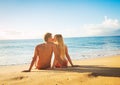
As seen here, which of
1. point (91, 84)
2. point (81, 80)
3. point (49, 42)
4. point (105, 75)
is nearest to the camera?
point (91, 84)

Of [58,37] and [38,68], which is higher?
[58,37]

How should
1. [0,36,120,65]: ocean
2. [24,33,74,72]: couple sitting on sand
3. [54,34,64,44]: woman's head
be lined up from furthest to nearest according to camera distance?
1. [0,36,120,65]: ocean
2. [54,34,64,44]: woman's head
3. [24,33,74,72]: couple sitting on sand

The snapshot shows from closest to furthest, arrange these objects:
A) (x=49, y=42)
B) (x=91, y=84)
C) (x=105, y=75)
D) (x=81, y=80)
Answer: (x=91, y=84)
(x=81, y=80)
(x=105, y=75)
(x=49, y=42)

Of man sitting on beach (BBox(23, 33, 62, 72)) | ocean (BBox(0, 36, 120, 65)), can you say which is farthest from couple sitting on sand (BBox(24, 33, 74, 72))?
ocean (BBox(0, 36, 120, 65))

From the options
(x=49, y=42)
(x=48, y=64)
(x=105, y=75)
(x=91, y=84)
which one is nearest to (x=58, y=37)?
(x=49, y=42)

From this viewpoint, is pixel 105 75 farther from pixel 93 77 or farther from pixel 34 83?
pixel 34 83

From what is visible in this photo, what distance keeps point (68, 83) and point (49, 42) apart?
290cm

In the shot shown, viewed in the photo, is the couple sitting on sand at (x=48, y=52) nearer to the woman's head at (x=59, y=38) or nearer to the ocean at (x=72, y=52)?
the woman's head at (x=59, y=38)

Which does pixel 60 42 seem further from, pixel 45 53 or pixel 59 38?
pixel 45 53

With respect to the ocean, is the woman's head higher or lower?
higher

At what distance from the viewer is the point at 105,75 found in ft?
18.1

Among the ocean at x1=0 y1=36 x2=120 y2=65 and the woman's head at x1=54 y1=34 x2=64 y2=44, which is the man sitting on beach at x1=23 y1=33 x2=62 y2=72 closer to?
the woman's head at x1=54 y1=34 x2=64 y2=44

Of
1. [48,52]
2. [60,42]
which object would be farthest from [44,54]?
[60,42]

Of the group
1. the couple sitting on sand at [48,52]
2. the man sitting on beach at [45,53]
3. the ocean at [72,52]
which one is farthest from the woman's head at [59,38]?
the ocean at [72,52]
